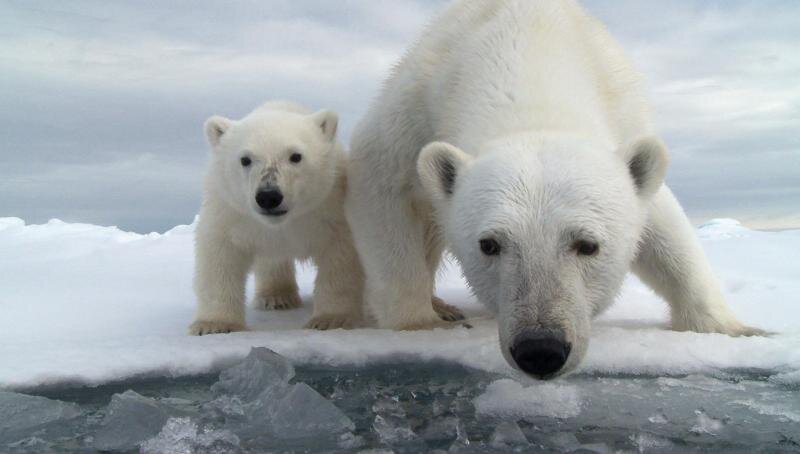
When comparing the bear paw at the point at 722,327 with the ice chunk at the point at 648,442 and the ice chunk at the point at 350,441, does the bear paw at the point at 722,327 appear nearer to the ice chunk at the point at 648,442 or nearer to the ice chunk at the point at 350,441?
the ice chunk at the point at 648,442

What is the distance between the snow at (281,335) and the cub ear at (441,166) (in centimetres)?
97

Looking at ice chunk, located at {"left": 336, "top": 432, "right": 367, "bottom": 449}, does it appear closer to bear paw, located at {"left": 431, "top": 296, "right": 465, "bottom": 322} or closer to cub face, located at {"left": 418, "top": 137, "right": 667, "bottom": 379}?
cub face, located at {"left": 418, "top": 137, "right": 667, "bottom": 379}

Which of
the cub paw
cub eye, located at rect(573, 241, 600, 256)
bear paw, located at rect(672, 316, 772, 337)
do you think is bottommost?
bear paw, located at rect(672, 316, 772, 337)

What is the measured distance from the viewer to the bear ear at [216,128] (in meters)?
5.18

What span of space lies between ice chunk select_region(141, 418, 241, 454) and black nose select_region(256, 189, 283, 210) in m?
1.87

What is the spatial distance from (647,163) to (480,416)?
120 centimetres

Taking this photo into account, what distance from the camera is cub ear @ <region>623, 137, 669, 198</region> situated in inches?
124

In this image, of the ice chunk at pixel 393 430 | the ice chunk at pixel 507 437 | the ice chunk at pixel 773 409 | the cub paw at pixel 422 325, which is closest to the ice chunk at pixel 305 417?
the ice chunk at pixel 393 430

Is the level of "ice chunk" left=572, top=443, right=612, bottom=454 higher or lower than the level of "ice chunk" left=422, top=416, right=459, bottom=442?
lower

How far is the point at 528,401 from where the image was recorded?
10.2 feet

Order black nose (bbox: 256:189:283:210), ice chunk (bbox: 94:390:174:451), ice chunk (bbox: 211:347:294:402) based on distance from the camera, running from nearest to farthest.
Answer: ice chunk (bbox: 94:390:174:451), ice chunk (bbox: 211:347:294:402), black nose (bbox: 256:189:283:210)

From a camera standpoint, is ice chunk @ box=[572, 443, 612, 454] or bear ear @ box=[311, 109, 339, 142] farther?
bear ear @ box=[311, 109, 339, 142]

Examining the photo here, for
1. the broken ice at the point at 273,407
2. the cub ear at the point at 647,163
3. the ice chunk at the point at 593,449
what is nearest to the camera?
the ice chunk at the point at 593,449

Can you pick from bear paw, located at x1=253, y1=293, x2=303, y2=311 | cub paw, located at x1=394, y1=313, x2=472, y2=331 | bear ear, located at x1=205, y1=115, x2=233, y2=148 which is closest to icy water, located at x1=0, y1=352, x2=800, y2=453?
cub paw, located at x1=394, y1=313, x2=472, y2=331
